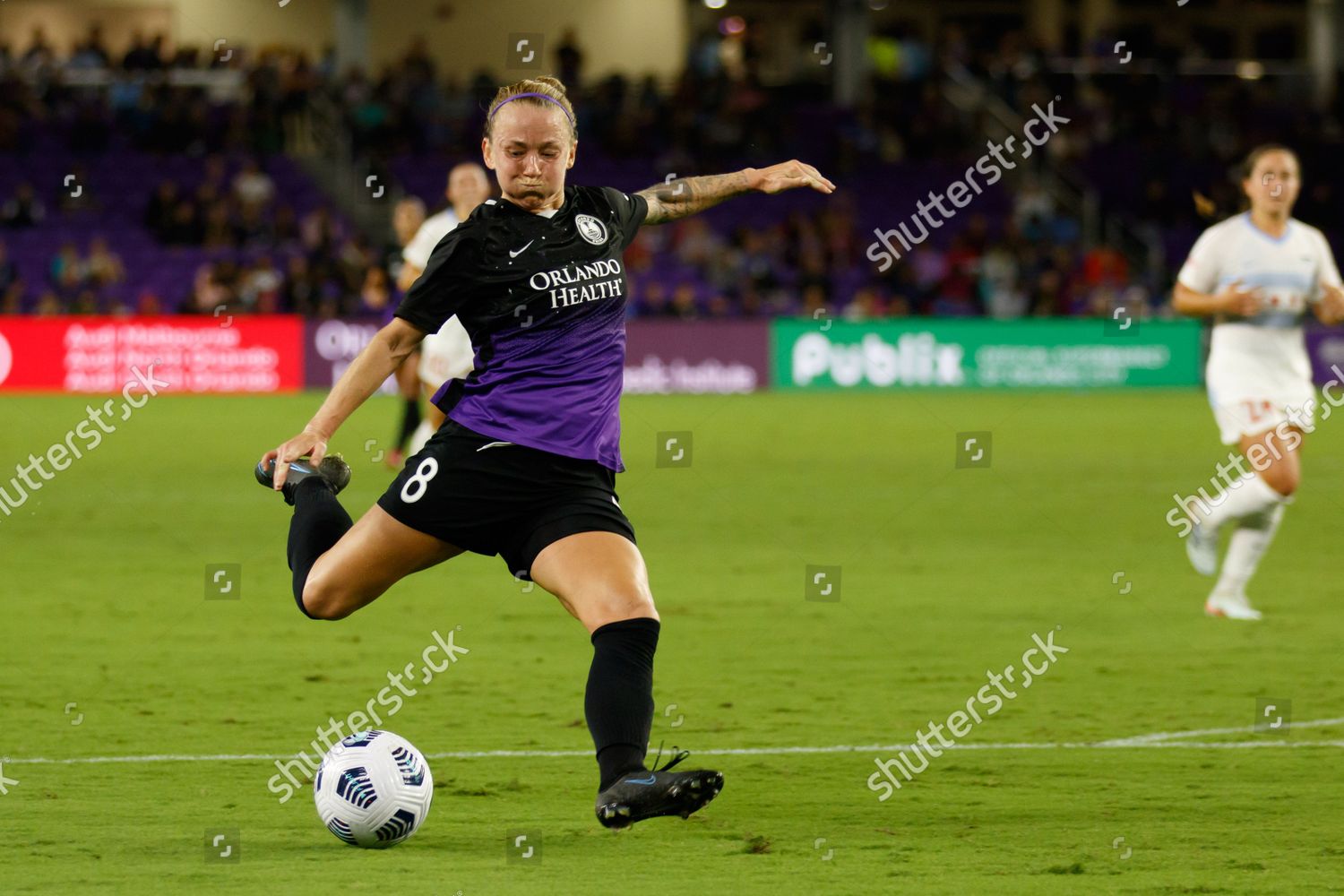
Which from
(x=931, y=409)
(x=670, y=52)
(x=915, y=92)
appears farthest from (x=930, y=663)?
(x=670, y=52)

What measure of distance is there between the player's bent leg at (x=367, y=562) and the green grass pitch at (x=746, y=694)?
702mm

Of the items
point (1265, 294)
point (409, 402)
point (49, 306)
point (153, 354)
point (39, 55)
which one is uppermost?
point (39, 55)

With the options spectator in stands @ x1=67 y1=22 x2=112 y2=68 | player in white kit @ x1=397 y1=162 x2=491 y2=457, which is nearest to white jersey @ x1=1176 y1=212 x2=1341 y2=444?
player in white kit @ x1=397 y1=162 x2=491 y2=457

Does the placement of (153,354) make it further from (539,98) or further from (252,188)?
(539,98)

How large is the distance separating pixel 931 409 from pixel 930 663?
54.3ft

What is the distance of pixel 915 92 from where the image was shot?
3681 cm

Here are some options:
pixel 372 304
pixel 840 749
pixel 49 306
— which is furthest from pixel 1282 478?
pixel 49 306

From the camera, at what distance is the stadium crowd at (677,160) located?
29719 mm

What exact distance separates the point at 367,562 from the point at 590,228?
1.18 m

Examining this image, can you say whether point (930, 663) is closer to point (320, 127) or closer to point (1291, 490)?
point (1291, 490)

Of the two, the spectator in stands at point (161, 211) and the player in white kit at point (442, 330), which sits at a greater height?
the spectator in stands at point (161, 211)

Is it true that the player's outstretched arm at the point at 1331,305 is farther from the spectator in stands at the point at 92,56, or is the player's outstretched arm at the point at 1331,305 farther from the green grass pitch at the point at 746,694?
the spectator in stands at the point at 92,56

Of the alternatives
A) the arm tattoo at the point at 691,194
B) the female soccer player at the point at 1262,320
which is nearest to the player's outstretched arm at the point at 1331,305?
the female soccer player at the point at 1262,320

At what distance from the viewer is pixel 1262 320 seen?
10281mm
